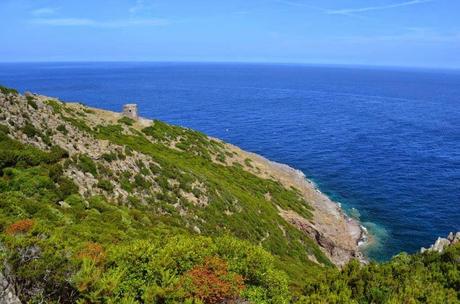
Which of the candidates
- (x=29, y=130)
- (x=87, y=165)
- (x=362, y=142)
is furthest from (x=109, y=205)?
(x=362, y=142)

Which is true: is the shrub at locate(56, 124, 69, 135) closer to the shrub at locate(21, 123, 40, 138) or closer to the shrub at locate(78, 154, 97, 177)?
the shrub at locate(21, 123, 40, 138)

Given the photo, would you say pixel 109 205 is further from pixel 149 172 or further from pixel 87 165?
pixel 149 172

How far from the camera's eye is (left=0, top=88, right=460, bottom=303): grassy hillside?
15.0 meters

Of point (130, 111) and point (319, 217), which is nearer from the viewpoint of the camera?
point (319, 217)

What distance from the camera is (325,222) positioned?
55281 mm

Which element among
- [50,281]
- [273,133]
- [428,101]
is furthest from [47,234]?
[428,101]

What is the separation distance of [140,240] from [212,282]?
14.9 ft

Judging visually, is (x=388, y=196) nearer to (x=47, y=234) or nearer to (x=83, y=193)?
(x=83, y=193)

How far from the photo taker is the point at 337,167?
83.6 metres

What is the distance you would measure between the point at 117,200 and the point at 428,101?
643 ft

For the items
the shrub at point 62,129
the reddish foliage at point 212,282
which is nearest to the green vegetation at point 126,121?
the shrub at point 62,129

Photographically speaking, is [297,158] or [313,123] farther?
[313,123]

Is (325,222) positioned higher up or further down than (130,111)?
further down

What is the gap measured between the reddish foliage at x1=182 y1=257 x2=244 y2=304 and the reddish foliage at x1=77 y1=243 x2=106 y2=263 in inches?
147
